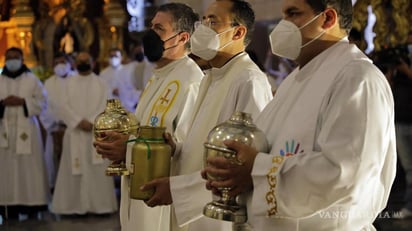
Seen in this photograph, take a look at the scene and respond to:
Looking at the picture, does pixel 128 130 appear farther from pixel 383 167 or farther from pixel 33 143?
pixel 33 143

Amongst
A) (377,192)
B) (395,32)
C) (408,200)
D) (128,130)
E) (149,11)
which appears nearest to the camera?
(377,192)

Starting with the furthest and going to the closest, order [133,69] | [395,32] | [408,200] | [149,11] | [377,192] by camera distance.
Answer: [149,11], [133,69], [395,32], [408,200], [377,192]

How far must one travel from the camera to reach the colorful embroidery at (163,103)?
4340mm

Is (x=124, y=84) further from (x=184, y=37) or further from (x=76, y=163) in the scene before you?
(x=184, y=37)

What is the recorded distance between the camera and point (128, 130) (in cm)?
393

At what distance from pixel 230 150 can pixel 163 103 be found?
1862 mm

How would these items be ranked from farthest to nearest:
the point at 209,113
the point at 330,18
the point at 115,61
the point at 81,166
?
the point at 115,61 < the point at 81,166 < the point at 209,113 < the point at 330,18

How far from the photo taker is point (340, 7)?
2816 mm

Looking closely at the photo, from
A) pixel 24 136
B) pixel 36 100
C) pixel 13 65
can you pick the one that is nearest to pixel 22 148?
pixel 24 136

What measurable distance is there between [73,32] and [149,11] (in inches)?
77.6

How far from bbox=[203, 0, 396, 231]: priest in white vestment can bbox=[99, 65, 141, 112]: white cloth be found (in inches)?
352

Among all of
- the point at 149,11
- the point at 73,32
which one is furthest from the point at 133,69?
the point at 73,32

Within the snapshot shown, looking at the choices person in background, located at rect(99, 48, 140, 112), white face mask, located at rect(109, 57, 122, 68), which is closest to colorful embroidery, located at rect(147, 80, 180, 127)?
person in background, located at rect(99, 48, 140, 112)

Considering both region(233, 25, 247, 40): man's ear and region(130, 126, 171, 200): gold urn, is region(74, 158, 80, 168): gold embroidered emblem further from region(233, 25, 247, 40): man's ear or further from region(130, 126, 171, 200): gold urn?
region(130, 126, 171, 200): gold urn
